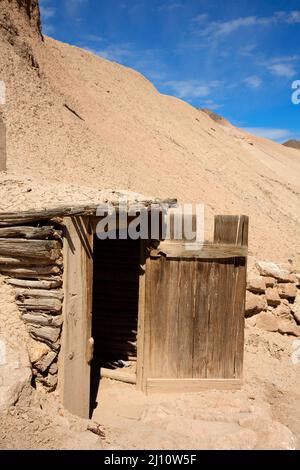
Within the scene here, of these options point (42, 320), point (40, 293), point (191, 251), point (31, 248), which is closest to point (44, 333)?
point (42, 320)

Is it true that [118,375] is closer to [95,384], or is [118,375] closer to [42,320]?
[95,384]

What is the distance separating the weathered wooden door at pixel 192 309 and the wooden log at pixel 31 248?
4.83ft

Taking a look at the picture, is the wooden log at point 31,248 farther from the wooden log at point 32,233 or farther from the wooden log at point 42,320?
the wooden log at point 42,320

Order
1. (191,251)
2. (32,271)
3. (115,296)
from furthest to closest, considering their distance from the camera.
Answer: (115,296)
(191,251)
(32,271)

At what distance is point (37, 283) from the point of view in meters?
3.89

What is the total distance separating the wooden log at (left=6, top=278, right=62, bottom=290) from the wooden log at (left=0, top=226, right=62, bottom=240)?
40 cm

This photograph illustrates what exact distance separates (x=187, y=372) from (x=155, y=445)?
46.5 inches

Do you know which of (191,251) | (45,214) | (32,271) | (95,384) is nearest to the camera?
(45,214)

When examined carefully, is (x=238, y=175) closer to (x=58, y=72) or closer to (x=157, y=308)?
(x=58, y=72)

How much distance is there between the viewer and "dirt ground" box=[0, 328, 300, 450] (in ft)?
11.1

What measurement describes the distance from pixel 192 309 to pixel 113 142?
7864mm

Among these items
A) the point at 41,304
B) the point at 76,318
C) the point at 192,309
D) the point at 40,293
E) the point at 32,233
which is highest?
the point at 32,233

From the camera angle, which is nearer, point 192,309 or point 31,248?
point 31,248

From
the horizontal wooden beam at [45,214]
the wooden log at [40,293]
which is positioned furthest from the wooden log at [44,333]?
the horizontal wooden beam at [45,214]
